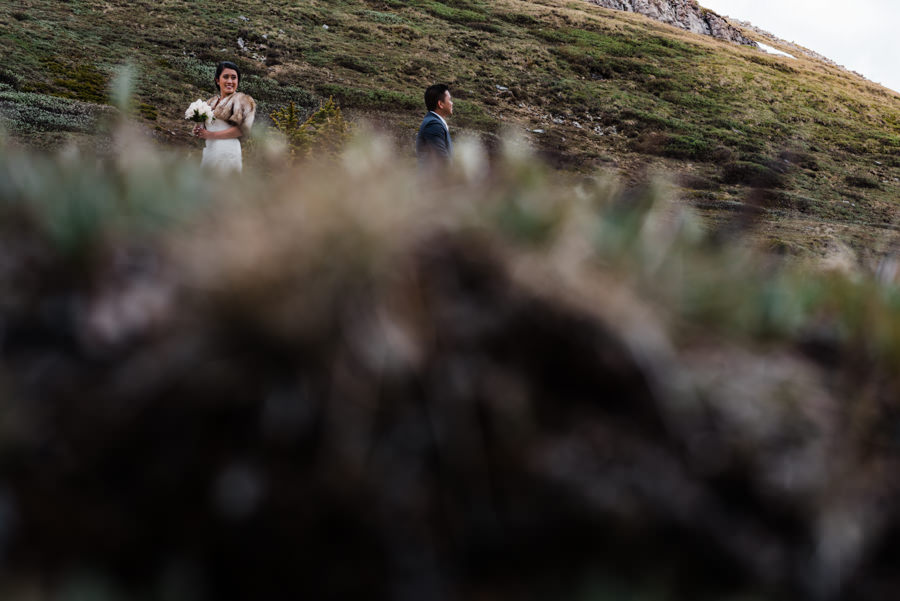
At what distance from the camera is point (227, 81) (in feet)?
22.7

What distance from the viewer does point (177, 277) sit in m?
1.68

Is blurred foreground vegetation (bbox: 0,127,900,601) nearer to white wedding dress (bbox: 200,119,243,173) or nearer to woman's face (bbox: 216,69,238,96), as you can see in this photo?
white wedding dress (bbox: 200,119,243,173)

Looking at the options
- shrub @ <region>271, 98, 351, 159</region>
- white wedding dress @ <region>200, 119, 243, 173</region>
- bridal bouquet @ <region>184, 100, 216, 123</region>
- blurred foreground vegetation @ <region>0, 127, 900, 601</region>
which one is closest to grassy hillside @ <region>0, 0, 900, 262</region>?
shrub @ <region>271, 98, 351, 159</region>

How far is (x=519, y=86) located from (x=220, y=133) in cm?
3299

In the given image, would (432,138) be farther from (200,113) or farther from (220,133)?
(200,113)

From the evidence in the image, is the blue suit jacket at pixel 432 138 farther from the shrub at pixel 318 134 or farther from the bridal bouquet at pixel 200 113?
the shrub at pixel 318 134

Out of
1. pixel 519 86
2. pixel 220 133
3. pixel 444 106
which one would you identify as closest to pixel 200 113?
pixel 220 133

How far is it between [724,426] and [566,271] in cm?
60

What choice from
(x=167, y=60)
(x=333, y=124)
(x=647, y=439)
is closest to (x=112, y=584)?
(x=647, y=439)

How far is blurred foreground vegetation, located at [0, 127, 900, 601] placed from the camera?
1479 mm

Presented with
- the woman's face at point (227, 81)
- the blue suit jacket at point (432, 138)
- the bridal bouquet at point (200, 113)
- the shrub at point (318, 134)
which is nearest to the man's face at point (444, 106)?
the blue suit jacket at point (432, 138)

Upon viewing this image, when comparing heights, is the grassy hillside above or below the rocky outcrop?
below

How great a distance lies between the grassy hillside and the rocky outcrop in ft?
91.9

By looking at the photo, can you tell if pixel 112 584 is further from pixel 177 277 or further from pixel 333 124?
pixel 333 124
